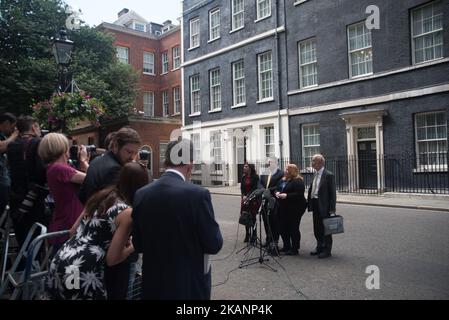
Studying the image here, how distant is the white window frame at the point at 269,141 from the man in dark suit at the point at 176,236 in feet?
62.4

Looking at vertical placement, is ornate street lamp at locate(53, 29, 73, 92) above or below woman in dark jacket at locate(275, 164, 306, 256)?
above

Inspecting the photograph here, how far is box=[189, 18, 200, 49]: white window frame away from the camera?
26.8 metres

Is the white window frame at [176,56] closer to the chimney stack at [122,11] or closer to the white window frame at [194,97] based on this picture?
the white window frame at [194,97]

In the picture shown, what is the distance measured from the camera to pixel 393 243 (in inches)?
293

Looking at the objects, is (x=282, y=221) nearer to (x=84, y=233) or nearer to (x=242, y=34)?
(x=84, y=233)

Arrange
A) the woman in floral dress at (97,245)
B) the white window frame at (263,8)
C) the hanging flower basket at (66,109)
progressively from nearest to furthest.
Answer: the woman in floral dress at (97,245)
the hanging flower basket at (66,109)
the white window frame at (263,8)

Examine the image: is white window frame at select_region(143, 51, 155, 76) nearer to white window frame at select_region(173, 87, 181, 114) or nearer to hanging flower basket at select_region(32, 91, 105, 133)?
white window frame at select_region(173, 87, 181, 114)

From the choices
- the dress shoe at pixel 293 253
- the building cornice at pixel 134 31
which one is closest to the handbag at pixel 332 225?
the dress shoe at pixel 293 253

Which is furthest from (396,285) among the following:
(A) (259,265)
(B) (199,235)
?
(B) (199,235)

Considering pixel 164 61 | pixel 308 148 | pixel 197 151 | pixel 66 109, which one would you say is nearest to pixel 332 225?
pixel 66 109

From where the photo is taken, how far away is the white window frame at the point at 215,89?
25.1 m

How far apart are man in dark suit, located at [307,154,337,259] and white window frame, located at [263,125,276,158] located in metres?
14.3

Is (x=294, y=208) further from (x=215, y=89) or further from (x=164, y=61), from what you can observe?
(x=164, y=61)

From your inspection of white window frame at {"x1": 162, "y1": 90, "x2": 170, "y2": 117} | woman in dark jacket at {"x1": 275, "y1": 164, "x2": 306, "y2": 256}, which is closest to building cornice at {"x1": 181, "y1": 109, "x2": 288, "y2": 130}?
white window frame at {"x1": 162, "y1": 90, "x2": 170, "y2": 117}
